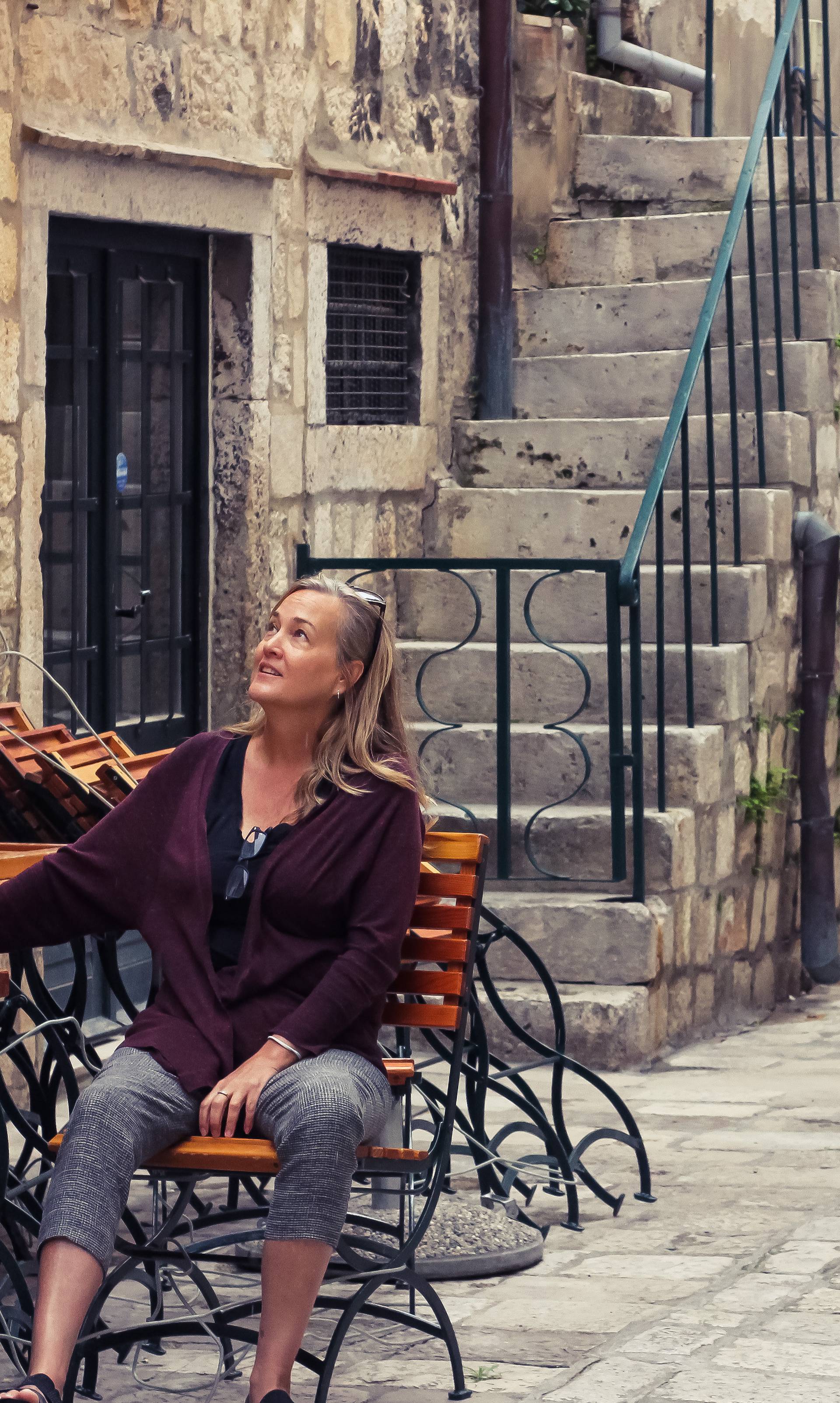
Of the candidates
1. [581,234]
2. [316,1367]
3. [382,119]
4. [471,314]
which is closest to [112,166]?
[382,119]

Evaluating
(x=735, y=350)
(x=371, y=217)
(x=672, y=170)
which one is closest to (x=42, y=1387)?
(x=371, y=217)

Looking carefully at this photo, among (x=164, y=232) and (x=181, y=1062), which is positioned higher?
(x=164, y=232)

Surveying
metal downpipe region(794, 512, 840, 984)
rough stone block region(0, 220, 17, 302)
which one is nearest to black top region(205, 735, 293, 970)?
rough stone block region(0, 220, 17, 302)

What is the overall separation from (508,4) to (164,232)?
214 centimetres

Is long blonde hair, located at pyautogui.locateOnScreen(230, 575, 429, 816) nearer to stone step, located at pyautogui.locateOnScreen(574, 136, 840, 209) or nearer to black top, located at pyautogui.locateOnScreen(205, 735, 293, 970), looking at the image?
black top, located at pyautogui.locateOnScreen(205, 735, 293, 970)

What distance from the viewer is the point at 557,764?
6629mm

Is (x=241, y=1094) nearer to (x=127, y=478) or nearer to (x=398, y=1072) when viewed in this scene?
(x=398, y=1072)

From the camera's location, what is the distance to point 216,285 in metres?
6.47

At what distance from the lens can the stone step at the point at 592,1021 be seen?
237 inches

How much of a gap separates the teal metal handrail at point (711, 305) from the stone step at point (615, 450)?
5.1 inches

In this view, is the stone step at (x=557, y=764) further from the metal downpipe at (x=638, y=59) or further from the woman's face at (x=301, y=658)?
the metal downpipe at (x=638, y=59)

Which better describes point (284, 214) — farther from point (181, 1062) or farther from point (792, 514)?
point (181, 1062)

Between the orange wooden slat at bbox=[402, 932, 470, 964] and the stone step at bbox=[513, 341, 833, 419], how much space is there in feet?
13.5

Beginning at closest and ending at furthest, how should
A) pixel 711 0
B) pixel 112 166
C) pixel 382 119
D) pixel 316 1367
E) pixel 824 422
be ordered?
pixel 316 1367 → pixel 112 166 → pixel 382 119 → pixel 824 422 → pixel 711 0
